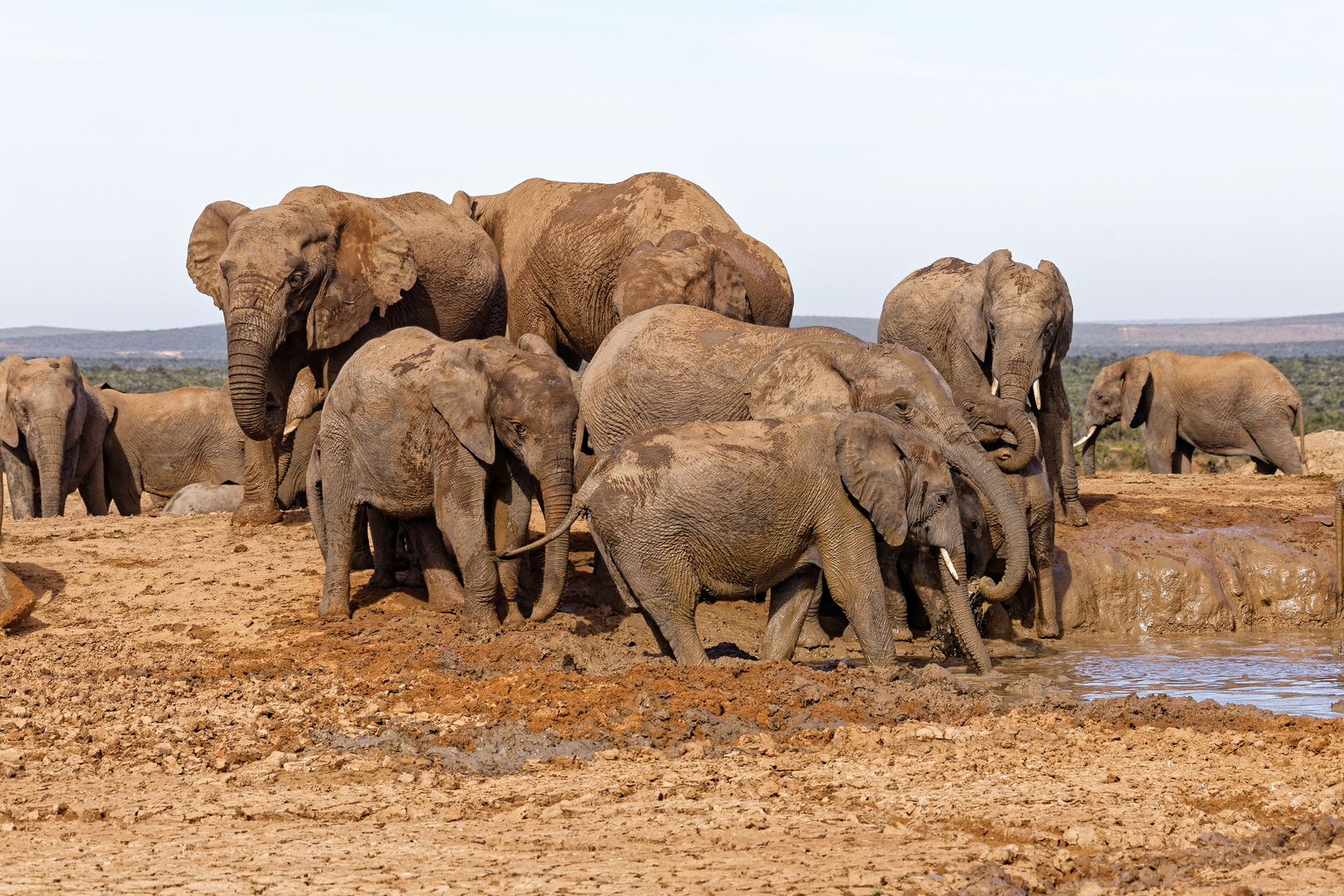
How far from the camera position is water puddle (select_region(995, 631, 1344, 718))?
26.6 ft

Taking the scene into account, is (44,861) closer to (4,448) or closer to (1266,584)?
(1266,584)

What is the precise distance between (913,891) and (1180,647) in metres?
5.82

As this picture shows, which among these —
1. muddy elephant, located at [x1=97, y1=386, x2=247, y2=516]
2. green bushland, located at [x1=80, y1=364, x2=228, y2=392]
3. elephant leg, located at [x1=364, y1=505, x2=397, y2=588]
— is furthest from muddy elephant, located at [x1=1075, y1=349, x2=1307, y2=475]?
green bushland, located at [x1=80, y1=364, x2=228, y2=392]

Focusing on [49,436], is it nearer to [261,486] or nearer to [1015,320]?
[261,486]

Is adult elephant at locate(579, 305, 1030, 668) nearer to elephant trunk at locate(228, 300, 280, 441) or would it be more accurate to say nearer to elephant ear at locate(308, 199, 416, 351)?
elephant ear at locate(308, 199, 416, 351)

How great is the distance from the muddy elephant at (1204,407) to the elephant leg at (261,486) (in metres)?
13.5

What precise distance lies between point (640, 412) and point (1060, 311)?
4.89 m

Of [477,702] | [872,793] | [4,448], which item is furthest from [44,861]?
[4,448]

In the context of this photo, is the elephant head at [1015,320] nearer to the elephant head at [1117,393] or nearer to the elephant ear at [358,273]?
the elephant ear at [358,273]

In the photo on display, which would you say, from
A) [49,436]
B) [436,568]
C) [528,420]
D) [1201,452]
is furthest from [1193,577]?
[1201,452]

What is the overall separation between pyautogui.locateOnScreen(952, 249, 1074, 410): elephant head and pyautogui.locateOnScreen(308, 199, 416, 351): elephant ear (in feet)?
16.6

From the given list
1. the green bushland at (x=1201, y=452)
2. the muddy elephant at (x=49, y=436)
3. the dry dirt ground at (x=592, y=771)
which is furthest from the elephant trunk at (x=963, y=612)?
Answer: the green bushland at (x=1201, y=452)

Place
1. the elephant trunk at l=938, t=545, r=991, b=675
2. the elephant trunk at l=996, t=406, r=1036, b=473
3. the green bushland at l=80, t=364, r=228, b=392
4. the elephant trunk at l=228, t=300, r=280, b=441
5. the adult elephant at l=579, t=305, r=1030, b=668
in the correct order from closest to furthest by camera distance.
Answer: the elephant trunk at l=938, t=545, r=991, b=675, the adult elephant at l=579, t=305, r=1030, b=668, the elephant trunk at l=996, t=406, r=1036, b=473, the elephant trunk at l=228, t=300, r=280, b=441, the green bushland at l=80, t=364, r=228, b=392

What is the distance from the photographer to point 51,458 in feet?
55.6
